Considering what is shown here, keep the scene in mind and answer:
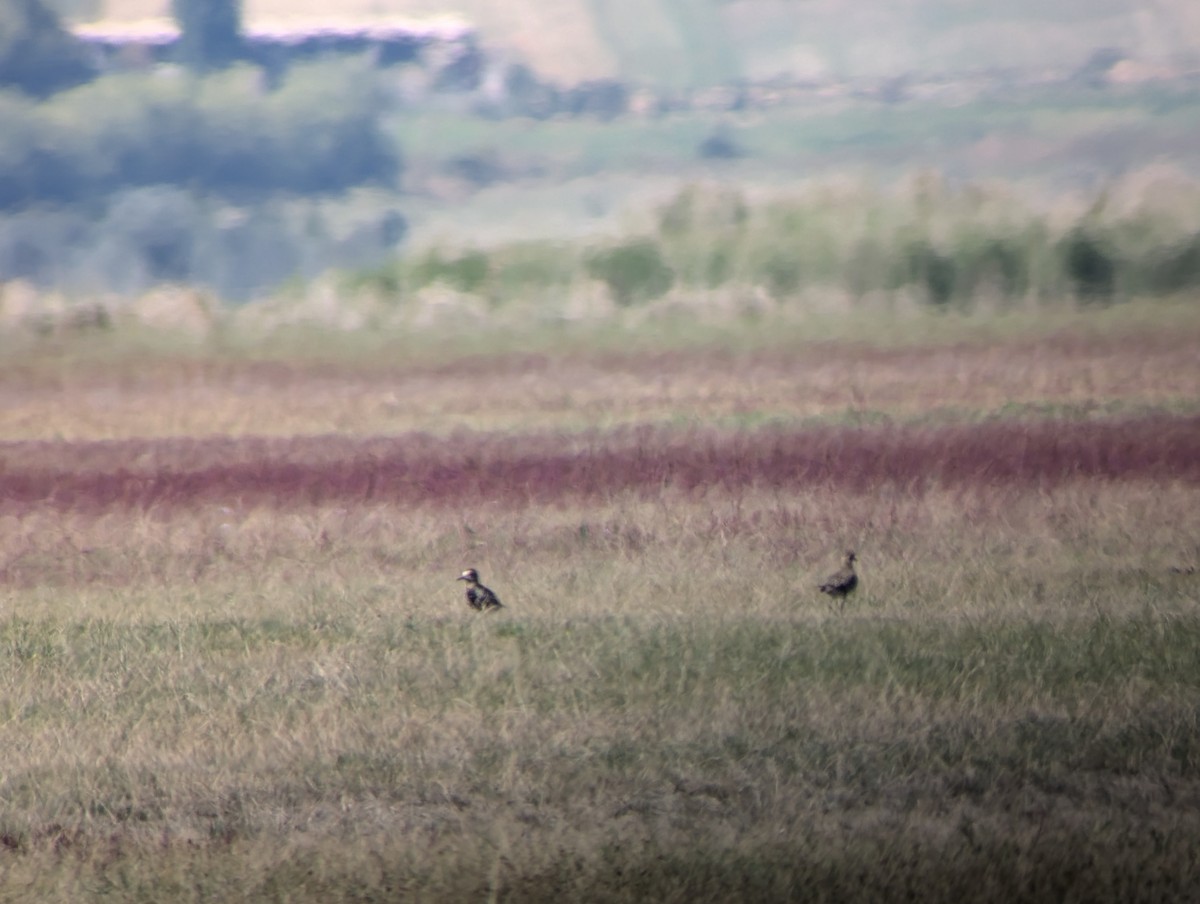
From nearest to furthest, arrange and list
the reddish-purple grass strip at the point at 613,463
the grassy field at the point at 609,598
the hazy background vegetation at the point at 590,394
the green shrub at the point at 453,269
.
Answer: the grassy field at the point at 609,598
the hazy background vegetation at the point at 590,394
the green shrub at the point at 453,269
the reddish-purple grass strip at the point at 613,463

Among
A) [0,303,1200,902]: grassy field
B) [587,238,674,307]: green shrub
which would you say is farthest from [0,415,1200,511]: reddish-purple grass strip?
[587,238,674,307]: green shrub

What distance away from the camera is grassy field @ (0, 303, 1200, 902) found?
300 centimetres

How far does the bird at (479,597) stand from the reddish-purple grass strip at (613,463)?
287mm

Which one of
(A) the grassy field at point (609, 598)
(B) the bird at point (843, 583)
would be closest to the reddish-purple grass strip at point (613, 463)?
(A) the grassy field at point (609, 598)

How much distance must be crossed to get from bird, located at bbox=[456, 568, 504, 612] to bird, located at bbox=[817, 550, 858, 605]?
86cm

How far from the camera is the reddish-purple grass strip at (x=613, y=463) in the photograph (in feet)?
12.6

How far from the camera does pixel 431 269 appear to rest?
374cm

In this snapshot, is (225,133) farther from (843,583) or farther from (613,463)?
(843,583)

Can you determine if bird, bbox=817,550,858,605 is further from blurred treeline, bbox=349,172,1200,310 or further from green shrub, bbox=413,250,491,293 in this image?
green shrub, bbox=413,250,491,293

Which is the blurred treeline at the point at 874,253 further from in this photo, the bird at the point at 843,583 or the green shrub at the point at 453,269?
the bird at the point at 843,583

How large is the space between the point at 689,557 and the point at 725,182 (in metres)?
1.00

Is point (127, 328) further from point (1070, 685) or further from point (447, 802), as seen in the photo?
point (1070, 685)

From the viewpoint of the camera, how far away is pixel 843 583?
3.65m

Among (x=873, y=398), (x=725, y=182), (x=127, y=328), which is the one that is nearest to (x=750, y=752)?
(x=873, y=398)
